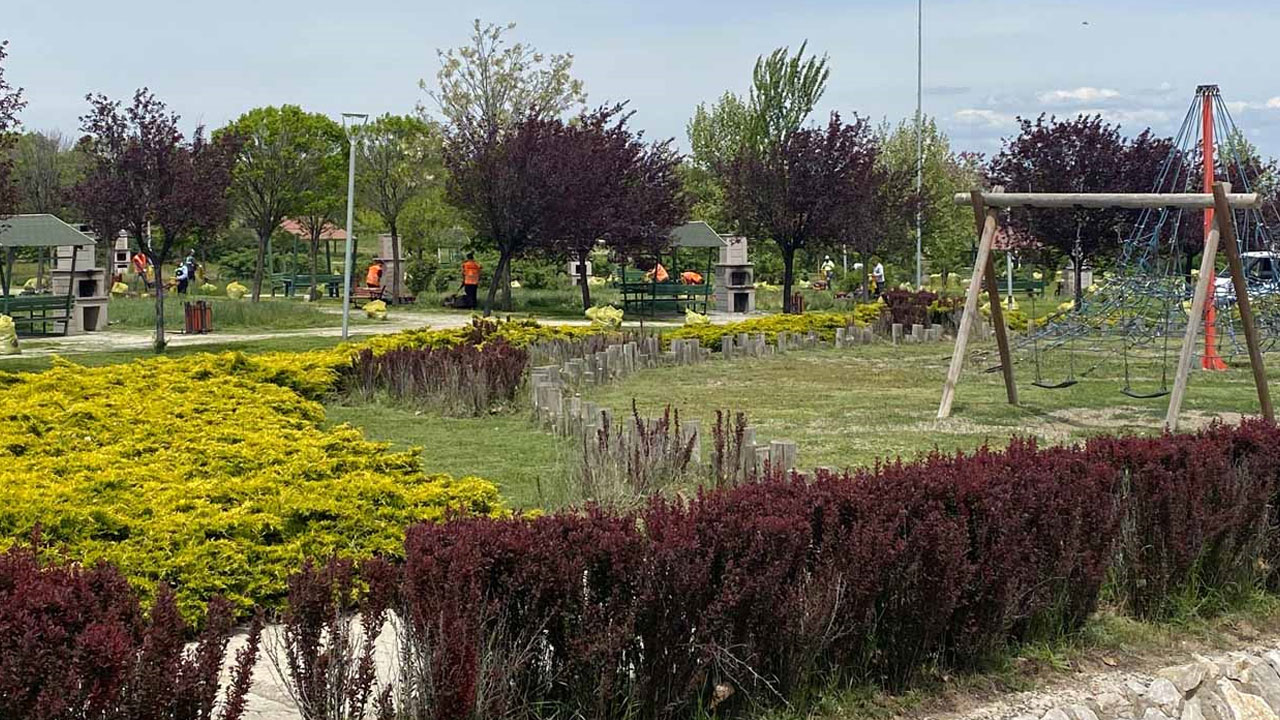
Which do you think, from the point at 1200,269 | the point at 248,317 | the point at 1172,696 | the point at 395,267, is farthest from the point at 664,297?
the point at 1172,696

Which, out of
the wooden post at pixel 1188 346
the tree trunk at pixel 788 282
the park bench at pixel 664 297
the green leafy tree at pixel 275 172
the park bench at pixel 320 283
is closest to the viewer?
the wooden post at pixel 1188 346

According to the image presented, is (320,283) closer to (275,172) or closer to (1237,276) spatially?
(275,172)

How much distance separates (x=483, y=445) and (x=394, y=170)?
2541 cm

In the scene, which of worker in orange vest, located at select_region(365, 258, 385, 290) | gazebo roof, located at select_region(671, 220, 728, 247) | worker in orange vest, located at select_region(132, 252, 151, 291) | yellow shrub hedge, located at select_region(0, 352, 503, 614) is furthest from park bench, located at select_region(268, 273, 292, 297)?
yellow shrub hedge, located at select_region(0, 352, 503, 614)

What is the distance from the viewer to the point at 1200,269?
415 inches

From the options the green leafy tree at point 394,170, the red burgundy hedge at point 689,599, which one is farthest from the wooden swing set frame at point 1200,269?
the green leafy tree at point 394,170

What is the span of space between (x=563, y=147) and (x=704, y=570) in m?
22.9

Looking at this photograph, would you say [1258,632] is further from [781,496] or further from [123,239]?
[123,239]

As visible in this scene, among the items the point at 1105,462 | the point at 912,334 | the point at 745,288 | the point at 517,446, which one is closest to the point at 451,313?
the point at 745,288

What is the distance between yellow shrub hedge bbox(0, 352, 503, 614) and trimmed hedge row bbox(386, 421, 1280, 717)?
135 cm

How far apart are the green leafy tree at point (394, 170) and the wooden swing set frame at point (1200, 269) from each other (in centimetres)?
2311

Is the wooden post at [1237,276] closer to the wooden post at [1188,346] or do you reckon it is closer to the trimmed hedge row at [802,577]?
the wooden post at [1188,346]

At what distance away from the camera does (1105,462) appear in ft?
19.9

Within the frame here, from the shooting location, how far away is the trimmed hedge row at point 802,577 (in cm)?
421
